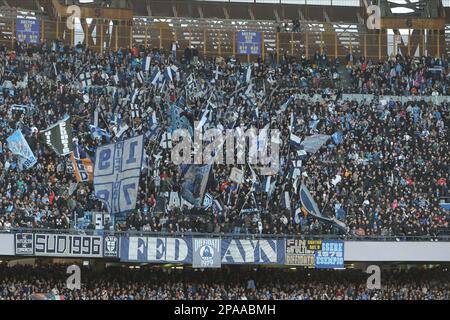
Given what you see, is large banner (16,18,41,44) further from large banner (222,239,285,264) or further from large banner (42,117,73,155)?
large banner (222,239,285,264)

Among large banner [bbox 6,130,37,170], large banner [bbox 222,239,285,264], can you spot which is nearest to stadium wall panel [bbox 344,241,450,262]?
large banner [bbox 222,239,285,264]

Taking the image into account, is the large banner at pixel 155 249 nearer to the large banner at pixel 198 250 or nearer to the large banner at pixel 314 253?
the large banner at pixel 198 250

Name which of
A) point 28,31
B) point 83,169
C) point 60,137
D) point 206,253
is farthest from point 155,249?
point 28,31

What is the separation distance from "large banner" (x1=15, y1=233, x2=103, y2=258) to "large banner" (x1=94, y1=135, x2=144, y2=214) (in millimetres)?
1468

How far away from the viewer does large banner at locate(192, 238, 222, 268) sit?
111 ft

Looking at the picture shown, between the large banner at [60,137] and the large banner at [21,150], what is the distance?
1.14m

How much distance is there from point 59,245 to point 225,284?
6873mm

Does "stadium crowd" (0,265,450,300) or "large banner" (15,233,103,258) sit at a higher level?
"large banner" (15,233,103,258)

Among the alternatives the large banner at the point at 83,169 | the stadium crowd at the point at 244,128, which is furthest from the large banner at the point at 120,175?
the stadium crowd at the point at 244,128

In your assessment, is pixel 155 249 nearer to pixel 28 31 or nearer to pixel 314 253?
pixel 314 253

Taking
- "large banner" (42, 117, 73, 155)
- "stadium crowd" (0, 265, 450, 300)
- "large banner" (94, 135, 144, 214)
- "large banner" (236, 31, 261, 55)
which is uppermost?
"large banner" (236, 31, 261, 55)

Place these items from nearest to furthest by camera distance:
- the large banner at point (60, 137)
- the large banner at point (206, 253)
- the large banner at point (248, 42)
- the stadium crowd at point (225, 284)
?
the stadium crowd at point (225, 284) < the large banner at point (206, 253) < the large banner at point (60, 137) < the large banner at point (248, 42)

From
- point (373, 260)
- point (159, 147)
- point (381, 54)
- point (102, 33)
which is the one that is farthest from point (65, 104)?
point (381, 54)

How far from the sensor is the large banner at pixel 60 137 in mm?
35812
